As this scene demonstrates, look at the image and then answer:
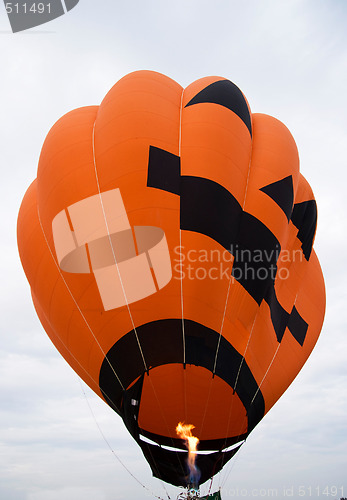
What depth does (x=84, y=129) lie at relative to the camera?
22.0ft

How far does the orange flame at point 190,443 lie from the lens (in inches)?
229

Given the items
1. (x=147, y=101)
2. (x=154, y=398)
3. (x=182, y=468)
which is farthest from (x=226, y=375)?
(x=147, y=101)

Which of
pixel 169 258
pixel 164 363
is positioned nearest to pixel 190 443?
pixel 164 363

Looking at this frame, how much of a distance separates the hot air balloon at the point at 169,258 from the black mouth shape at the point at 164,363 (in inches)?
0.6

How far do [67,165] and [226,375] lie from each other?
327 centimetres

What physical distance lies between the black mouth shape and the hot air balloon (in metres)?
0.01

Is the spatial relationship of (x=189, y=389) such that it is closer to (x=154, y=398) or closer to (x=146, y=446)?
(x=154, y=398)

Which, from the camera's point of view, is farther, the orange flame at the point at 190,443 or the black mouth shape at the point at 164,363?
the orange flame at the point at 190,443

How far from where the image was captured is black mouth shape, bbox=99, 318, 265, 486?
5.59m

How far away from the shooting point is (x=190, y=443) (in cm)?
595

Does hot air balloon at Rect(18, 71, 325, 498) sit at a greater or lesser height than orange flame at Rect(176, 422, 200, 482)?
greater

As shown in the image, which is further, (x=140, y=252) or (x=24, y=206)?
(x=24, y=206)

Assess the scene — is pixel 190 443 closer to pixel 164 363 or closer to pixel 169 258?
pixel 164 363

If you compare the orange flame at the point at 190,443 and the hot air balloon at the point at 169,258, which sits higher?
the hot air balloon at the point at 169,258
